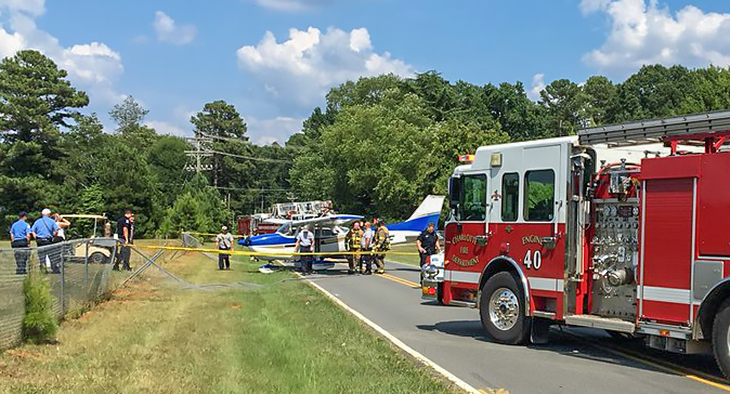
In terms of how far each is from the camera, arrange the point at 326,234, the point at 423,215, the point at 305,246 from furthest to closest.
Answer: the point at 423,215 < the point at 326,234 < the point at 305,246

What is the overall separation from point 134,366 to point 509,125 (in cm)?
8758

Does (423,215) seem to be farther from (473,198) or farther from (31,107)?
(31,107)

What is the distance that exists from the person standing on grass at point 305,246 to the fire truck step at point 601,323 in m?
17.6

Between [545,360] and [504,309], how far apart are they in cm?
146

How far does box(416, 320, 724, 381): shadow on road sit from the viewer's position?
33.0 ft

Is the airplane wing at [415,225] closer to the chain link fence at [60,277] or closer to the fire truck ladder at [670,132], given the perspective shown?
the chain link fence at [60,277]

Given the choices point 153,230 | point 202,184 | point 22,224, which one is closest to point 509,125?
point 202,184

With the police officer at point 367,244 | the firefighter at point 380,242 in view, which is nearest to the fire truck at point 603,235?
the firefighter at point 380,242

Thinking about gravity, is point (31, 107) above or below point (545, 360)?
above

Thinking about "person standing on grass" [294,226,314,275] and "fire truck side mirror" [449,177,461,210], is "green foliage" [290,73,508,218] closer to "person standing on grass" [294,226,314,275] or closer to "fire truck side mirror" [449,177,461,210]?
"person standing on grass" [294,226,314,275]

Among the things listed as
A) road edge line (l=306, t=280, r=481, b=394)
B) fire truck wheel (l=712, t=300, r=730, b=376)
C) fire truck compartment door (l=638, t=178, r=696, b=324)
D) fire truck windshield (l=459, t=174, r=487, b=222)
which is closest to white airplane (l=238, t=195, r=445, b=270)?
road edge line (l=306, t=280, r=481, b=394)

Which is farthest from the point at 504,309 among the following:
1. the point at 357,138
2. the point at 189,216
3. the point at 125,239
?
the point at 357,138

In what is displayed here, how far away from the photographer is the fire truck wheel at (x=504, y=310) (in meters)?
11.4

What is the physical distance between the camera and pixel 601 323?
10.1 metres
